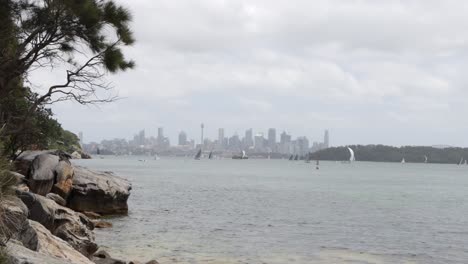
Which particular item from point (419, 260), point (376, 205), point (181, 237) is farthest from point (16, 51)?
point (376, 205)

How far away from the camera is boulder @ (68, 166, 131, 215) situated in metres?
30.9

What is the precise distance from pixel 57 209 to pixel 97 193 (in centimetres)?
1371

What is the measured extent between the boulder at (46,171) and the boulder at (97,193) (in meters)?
0.96

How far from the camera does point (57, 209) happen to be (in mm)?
18484

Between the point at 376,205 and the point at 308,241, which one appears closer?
the point at 308,241

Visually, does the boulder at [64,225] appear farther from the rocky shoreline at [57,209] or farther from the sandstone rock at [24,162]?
the sandstone rock at [24,162]

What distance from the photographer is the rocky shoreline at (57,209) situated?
29.9 feet

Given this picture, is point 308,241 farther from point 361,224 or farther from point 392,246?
point 361,224

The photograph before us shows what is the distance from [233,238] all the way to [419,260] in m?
9.03

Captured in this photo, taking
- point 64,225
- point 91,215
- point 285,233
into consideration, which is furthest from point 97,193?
point 64,225

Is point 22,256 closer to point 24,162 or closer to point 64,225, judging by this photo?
point 64,225

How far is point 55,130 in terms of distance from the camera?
44531mm

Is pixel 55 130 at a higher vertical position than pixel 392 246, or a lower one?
higher

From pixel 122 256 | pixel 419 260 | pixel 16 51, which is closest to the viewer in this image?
pixel 16 51
